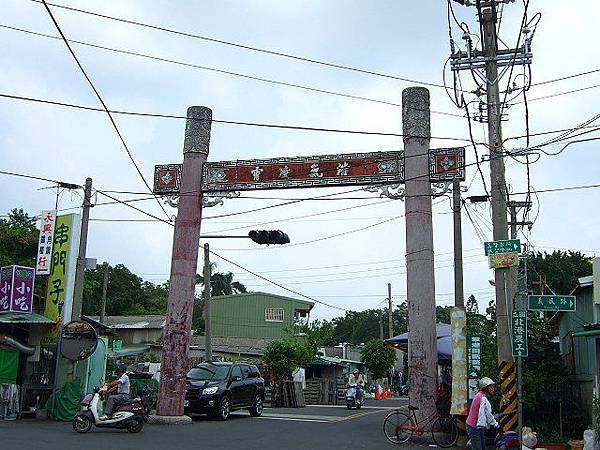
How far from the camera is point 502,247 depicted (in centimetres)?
1263

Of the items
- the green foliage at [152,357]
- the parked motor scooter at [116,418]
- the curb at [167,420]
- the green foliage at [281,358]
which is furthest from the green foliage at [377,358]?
the parked motor scooter at [116,418]

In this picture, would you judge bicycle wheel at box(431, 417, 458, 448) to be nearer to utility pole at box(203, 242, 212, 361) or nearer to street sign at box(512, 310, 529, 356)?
street sign at box(512, 310, 529, 356)

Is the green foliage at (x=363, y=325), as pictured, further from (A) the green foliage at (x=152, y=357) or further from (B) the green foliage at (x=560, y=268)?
(A) the green foliage at (x=152, y=357)

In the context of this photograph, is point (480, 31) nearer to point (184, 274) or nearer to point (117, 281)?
point (184, 274)

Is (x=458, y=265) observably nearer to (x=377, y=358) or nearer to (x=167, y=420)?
(x=167, y=420)

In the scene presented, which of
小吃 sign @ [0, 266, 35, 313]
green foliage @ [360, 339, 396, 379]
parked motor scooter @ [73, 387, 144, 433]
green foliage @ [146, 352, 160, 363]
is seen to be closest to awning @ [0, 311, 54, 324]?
小吃 sign @ [0, 266, 35, 313]

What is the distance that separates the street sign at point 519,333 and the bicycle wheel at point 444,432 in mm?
4829

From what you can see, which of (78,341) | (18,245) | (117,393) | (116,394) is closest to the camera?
(116,394)

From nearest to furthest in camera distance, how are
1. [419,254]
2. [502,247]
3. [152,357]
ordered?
1. [502,247]
2. [419,254]
3. [152,357]

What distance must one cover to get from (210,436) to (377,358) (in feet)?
105

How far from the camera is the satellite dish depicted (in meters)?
19.4

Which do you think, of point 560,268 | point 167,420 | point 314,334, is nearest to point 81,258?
point 167,420

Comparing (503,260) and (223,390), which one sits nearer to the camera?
(503,260)

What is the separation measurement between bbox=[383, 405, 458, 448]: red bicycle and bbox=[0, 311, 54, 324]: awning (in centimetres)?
1039
